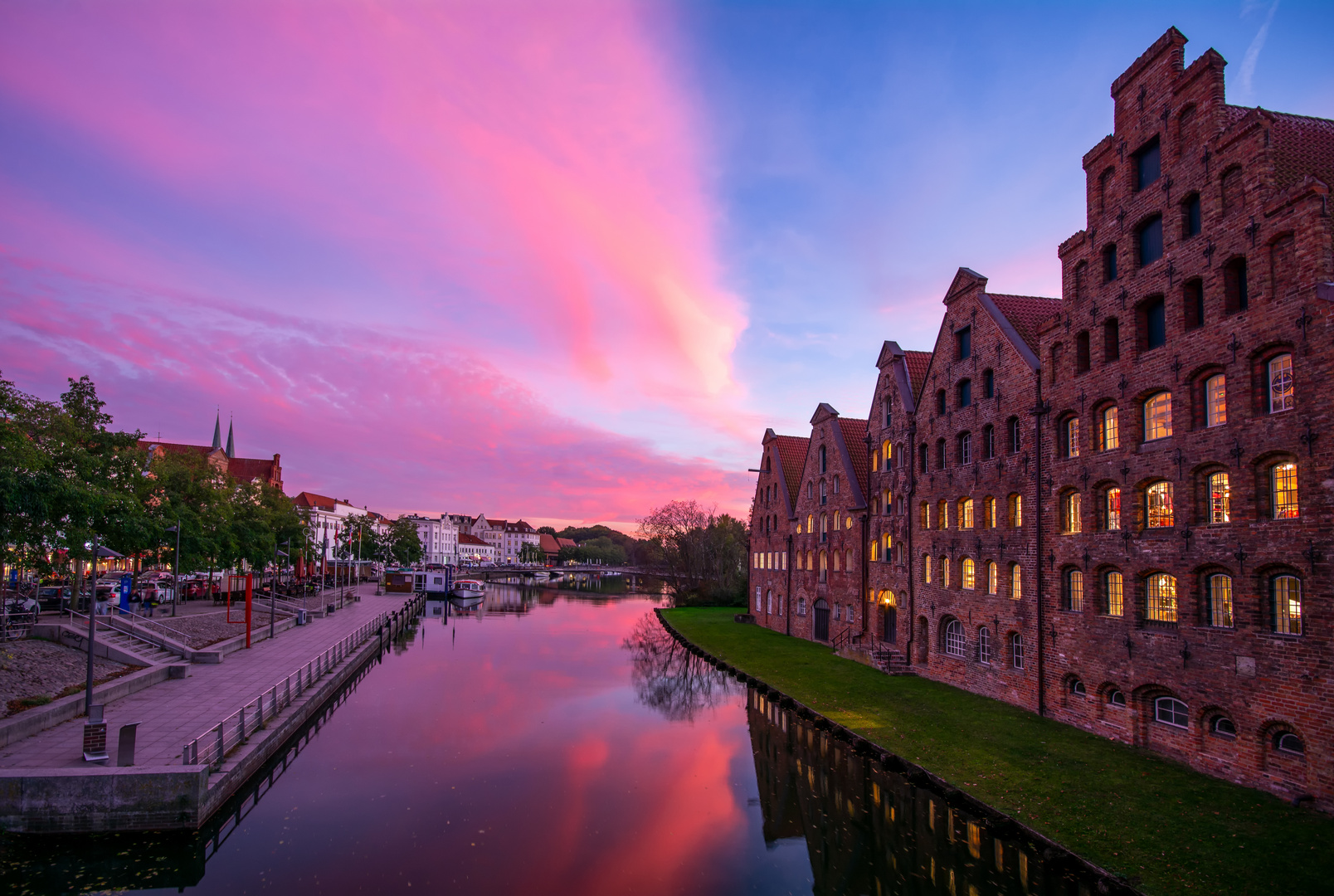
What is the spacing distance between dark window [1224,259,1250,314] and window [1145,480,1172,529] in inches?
179

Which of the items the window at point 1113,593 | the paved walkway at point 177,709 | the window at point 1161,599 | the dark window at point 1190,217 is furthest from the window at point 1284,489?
the paved walkway at point 177,709

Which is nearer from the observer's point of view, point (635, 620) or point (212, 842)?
point (212, 842)

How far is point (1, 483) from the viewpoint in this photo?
60.7 feet

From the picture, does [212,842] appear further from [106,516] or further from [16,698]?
[106,516]

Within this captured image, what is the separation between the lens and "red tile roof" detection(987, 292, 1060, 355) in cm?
2702

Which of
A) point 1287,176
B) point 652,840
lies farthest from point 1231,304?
point 652,840

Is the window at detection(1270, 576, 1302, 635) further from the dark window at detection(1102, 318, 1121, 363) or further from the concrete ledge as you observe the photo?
the concrete ledge

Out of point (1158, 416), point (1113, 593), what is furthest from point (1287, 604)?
point (1158, 416)

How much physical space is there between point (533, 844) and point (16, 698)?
1573cm

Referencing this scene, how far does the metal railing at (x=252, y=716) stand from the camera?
53.6 feet

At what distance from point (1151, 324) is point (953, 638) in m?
14.3

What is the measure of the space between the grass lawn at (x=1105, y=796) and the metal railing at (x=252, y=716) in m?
17.4

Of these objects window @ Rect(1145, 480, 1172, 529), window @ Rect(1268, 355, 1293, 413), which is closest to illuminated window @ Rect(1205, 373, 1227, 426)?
window @ Rect(1268, 355, 1293, 413)

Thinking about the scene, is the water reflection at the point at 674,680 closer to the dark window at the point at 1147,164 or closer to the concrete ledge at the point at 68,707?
the concrete ledge at the point at 68,707
